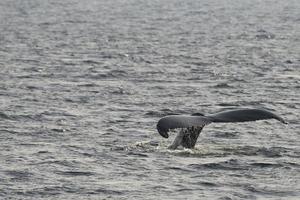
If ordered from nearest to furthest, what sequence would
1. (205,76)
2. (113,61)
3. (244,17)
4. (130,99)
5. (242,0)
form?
1. (130,99)
2. (205,76)
3. (113,61)
4. (244,17)
5. (242,0)

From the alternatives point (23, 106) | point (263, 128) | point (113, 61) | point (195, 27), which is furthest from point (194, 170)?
point (195, 27)

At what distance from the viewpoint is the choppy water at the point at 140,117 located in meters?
18.5

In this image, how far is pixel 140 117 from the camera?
88.6 feet

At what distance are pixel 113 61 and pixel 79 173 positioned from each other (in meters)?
24.2

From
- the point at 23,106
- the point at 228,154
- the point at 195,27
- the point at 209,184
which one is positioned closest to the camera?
the point at 209,184

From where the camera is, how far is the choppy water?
60.7 ft

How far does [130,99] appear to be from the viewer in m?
30.6

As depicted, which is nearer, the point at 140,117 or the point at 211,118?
the point at 211,118

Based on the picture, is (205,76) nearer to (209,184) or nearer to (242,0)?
(209,184)

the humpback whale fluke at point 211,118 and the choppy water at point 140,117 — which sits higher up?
the humpback whale fluke at point 211,118

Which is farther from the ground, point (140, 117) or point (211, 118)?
point (211, 118)

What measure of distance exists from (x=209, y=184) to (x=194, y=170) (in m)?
1.18

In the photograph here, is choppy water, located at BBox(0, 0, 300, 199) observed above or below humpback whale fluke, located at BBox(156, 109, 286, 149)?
below

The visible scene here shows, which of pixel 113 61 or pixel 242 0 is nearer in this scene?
pixel 113 61
